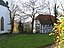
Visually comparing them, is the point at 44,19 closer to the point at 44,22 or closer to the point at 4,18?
the point at 44,22

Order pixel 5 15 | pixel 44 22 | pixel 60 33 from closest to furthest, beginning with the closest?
pixel 60 33 → pixel 5 15 → pixel 44 22

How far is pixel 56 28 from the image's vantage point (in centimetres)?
342

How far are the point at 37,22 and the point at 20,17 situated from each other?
35.0ft

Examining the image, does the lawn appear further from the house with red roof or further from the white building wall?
the house with red roof

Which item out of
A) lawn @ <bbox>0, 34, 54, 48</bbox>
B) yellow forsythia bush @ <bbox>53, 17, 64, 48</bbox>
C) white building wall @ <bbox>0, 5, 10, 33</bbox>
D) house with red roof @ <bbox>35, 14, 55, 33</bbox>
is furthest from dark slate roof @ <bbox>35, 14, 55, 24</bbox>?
yellow forsythia bush @ <bbox>53, 17, 64, 48</bbox>

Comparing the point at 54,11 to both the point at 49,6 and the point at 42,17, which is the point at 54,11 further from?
the point at 42,17

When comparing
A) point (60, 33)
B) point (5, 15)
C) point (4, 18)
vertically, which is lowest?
point (60, 33)

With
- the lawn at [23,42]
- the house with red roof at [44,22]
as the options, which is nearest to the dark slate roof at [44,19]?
the house with red roof at [44,22]

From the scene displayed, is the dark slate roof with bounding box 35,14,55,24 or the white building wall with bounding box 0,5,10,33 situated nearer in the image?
the white building wall with bounding box 0,5,10,33

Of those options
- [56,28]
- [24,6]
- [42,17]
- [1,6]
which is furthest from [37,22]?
[56,28]

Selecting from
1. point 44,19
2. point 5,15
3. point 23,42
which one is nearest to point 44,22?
point 44,19

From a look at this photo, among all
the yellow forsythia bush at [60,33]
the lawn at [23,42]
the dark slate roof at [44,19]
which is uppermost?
the dark slate roof at [44,19]

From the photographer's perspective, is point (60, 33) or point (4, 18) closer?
point (60, 33)

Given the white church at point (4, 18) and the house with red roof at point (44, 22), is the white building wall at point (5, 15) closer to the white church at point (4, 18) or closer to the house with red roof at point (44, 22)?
the white church at point (4, 18)
